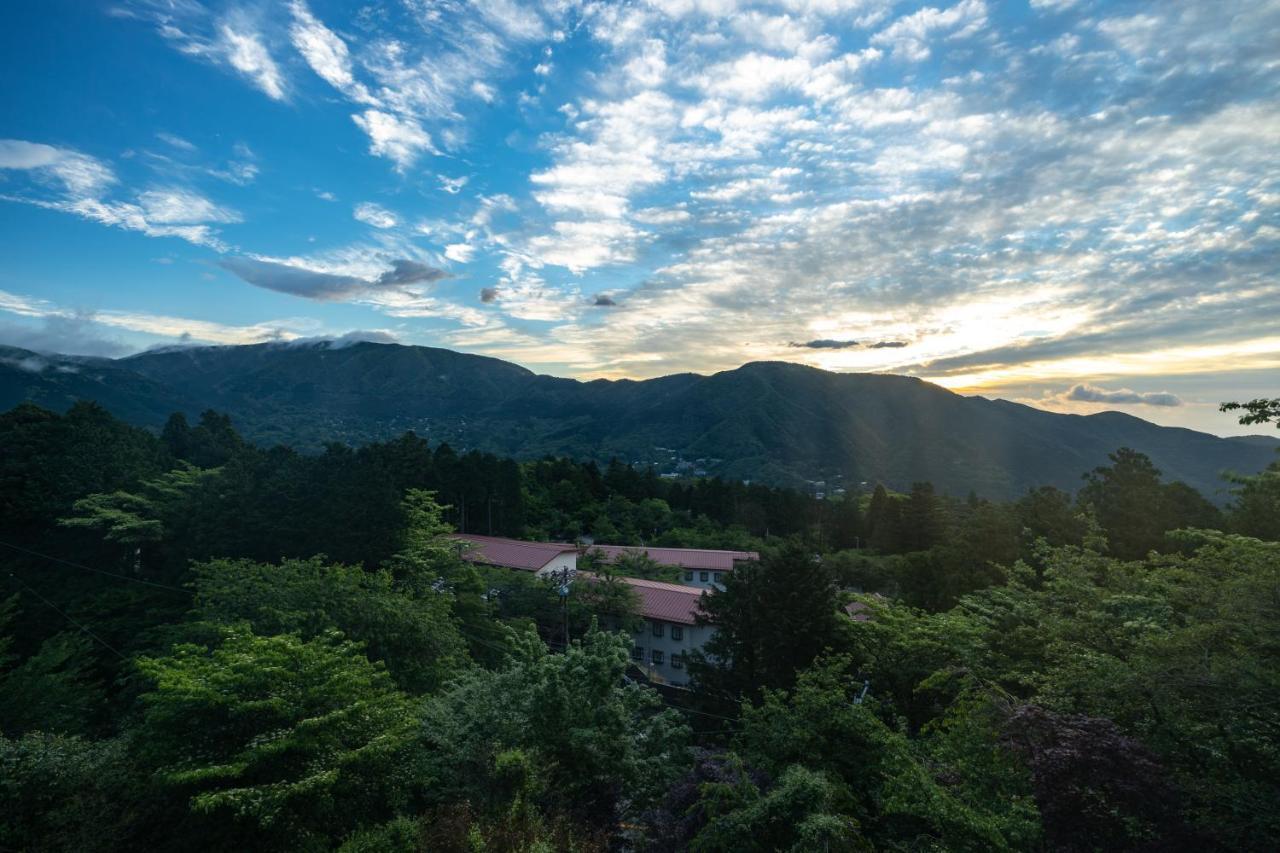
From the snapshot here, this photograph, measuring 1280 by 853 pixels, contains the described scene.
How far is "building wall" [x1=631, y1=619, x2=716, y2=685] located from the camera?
27.8 meters

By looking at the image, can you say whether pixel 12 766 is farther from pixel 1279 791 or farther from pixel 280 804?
pixel 1279 791

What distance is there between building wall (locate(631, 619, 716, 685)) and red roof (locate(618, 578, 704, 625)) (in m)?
0.42

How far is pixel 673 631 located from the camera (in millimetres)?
28438

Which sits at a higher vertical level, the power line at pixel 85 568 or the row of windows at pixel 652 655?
the power line at pixel 85 568

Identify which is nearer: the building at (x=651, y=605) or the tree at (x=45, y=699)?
the tree at (x=45, y=699)

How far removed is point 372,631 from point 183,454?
38.3 m

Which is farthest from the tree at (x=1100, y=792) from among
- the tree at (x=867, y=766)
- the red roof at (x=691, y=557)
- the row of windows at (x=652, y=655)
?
the red roof at (x=691, y=557)

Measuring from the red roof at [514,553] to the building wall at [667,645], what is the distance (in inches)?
303

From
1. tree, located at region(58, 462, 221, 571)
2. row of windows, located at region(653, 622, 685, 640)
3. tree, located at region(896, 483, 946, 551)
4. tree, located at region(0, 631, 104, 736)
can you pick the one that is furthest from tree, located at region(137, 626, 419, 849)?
tree, located at region(896, 483, 946, 551)

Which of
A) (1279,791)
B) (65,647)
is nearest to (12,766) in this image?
(65,647)

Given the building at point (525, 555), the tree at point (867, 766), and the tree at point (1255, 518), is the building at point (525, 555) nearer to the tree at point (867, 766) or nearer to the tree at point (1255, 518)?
the tree at point (867, 766)

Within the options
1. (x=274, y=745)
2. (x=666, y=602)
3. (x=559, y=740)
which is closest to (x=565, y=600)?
(x=666, y=602)

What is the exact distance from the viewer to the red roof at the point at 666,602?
1104 inches

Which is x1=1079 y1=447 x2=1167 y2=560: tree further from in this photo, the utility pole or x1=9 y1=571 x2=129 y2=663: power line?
x1=9 y1=571 x2=129 y2=663: power line
